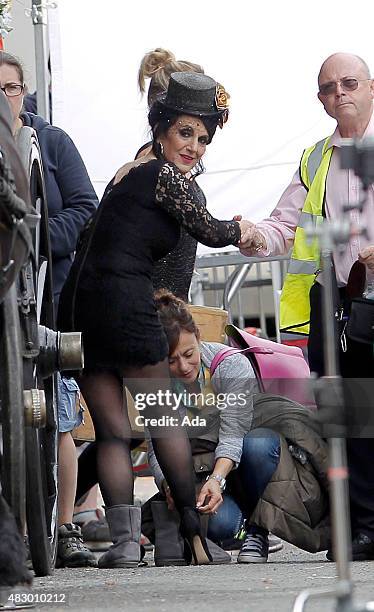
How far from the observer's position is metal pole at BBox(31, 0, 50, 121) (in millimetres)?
5891

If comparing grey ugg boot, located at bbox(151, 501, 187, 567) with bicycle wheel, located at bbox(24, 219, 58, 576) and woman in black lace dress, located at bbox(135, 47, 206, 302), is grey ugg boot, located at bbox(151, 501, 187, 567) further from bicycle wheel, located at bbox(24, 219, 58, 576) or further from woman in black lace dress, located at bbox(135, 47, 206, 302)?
bicycle wheel, located at bbox(24, 219, 58, 576)

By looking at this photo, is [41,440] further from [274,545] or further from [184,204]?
[274,545]

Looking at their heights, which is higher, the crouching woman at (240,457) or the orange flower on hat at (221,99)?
the orange flower on hat at (221,99)

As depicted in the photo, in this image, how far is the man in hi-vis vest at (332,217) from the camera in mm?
4816

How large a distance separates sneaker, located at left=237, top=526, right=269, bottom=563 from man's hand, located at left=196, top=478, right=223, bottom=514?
143mm

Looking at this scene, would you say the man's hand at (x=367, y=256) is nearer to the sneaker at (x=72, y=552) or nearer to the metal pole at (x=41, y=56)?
the sneaker at (x=72, y=552)

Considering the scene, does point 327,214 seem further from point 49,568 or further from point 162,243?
point 49,568

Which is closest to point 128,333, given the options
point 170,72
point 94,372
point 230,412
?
point 94,372

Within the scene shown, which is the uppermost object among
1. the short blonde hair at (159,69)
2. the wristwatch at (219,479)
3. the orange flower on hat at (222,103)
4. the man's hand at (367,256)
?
the short blonde hair at (159,69)

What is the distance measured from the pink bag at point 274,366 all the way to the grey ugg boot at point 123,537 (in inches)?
24.6

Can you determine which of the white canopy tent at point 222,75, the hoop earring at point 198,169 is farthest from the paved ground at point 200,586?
the white canopy tent at point 222,75

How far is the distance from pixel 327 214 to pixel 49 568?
1.81 metres

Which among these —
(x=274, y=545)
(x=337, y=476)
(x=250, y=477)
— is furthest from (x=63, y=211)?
(x=337, y=476)

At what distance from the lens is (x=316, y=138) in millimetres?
5746
